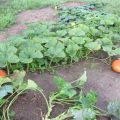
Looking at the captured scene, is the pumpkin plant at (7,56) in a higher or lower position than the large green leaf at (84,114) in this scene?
higher

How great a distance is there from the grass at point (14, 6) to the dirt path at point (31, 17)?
0.11 meters

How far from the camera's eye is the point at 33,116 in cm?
256

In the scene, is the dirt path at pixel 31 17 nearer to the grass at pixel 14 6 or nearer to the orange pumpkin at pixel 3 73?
the grass at pixel 14 6

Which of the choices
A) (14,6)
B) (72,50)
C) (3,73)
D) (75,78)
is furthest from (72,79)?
(14,6)

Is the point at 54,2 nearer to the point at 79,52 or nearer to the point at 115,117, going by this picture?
the point at 79,52

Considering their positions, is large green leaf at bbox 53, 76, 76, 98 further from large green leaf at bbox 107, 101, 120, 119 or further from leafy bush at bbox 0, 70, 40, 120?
large green leaf at bbox 107, 101, 120, 119

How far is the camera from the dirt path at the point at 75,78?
2.62m

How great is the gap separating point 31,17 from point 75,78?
219 centimetres

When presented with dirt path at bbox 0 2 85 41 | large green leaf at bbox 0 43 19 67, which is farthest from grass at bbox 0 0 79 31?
large green leaf at bbox 0 43 19 67

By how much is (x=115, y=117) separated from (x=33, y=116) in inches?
25.5

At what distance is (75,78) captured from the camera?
3072mm

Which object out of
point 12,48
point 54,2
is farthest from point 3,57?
point 54,2

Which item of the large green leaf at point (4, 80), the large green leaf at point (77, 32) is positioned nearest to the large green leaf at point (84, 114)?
the large green leaf at point (4, 80)

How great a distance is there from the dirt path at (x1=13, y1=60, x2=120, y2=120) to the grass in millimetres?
1841
